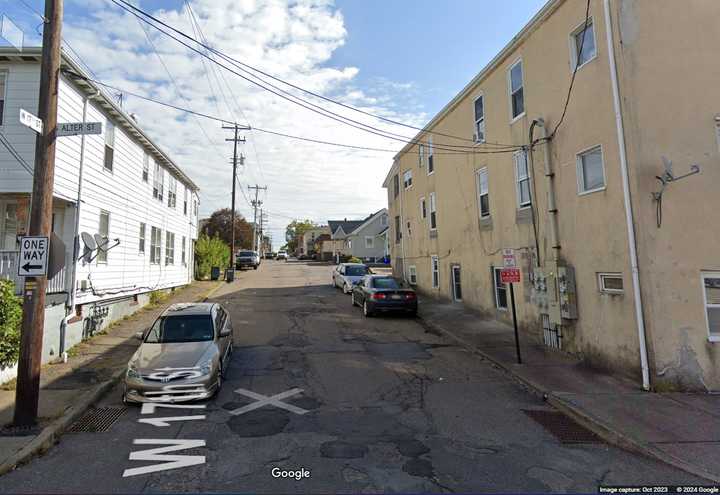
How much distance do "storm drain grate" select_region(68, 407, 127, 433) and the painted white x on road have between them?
183 centimetres

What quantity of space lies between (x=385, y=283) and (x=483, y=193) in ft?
17.0

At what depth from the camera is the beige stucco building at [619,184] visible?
7676 millimetres

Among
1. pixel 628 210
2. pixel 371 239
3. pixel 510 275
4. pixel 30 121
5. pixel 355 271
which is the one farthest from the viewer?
pixel 371 239

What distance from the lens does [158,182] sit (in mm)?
18938

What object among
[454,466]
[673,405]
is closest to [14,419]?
[454,466]

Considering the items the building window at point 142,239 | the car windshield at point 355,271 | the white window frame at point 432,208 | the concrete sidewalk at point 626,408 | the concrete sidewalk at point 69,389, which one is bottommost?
the concrete sidewalk at point 626,408

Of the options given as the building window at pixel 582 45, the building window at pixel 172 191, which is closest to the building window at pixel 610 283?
the building window at pixel 582 45

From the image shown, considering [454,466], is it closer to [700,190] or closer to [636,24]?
[700,190]

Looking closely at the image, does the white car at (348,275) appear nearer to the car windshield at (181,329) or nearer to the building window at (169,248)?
the building window at (169,248)

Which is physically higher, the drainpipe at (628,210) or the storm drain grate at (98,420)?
the drainpipe at (628,210)

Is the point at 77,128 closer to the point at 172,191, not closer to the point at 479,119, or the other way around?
the point at 479,119

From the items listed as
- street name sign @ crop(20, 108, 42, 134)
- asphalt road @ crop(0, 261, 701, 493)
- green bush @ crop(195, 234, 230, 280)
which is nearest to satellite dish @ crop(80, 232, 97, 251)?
asphalt road @ crop(0, 261, 701, 493)

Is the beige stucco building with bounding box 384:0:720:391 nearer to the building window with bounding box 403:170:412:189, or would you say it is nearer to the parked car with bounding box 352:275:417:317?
the parked car with bounding box 352:275:417:317

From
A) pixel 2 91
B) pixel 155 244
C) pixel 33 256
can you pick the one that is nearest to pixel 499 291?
pixel 33 256
